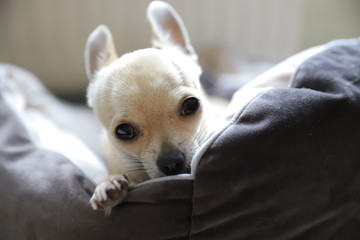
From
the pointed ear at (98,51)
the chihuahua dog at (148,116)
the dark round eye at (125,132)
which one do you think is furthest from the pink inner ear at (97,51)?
the dark round eye at (125,132)

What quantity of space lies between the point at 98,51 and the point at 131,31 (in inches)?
55.8

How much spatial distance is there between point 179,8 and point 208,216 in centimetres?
Result: 215

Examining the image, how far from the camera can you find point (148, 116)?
4.05 feet

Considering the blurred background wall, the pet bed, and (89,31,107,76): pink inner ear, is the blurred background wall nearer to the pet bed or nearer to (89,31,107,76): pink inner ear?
(89,31,107,76): pink inner ear

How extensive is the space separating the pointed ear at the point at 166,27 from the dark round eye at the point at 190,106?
0.32 m

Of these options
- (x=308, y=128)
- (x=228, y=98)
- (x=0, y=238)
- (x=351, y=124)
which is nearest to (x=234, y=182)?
(x=308, y=128)

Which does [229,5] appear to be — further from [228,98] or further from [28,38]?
[28,38]

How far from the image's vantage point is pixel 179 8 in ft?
9.82

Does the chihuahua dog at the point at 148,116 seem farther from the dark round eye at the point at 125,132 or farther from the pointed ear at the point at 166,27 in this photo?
the pointed ear at the point at 166,27

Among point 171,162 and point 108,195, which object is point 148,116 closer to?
point 171,162

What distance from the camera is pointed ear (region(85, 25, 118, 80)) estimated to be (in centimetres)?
158

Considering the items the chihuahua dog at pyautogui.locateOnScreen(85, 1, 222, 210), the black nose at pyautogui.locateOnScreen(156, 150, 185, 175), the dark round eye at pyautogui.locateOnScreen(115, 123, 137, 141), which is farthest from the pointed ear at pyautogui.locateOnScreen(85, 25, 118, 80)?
the black nose at pyautogui.locateOnScreen(156, 150, 185, 175)

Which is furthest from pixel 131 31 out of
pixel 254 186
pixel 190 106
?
pixel 254 186

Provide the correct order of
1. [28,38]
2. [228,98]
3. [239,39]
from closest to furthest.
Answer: [228,98]
[28,38]
[239,39]
